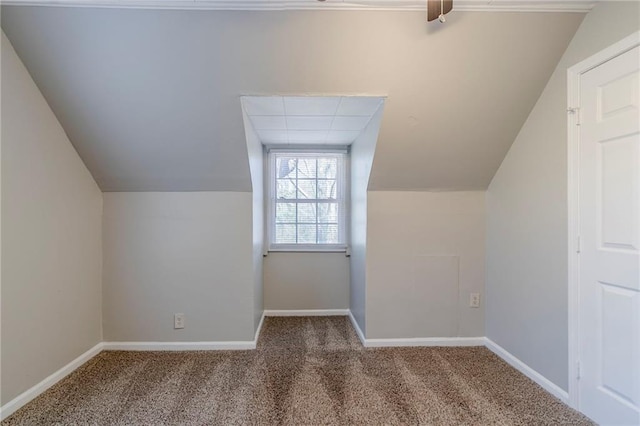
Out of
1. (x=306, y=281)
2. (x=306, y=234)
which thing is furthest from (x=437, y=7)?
(x=306, y=281)

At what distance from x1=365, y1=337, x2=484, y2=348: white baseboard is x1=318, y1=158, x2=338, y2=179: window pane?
1.92 m

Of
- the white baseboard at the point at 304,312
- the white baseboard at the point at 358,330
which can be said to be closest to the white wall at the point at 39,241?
the white baseboard at the point at 304,312

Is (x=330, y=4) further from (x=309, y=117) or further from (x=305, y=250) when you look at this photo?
(x=305, y=250)

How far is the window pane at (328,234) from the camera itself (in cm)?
407

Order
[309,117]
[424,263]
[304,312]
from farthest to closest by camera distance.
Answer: [304,312] < [424,263] < [309,117]

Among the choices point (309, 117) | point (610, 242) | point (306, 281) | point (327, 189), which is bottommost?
point (306, 281)

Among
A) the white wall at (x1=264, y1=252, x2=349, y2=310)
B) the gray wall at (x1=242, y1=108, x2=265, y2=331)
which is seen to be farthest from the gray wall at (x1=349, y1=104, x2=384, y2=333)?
the gray wall at (x1=242, y1=108, x2=265, y2=331)

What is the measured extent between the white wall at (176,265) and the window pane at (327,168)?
131 centimetres

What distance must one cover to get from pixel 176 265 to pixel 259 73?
5.76 feet

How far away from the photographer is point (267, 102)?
252 centimetres

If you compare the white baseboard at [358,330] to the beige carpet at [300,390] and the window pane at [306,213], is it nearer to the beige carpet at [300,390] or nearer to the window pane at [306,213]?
the beige carpet at [300,390]

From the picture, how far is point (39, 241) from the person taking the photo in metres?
2.20

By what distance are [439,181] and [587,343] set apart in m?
1.49

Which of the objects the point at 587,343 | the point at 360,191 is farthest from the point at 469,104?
the point at 587,343
